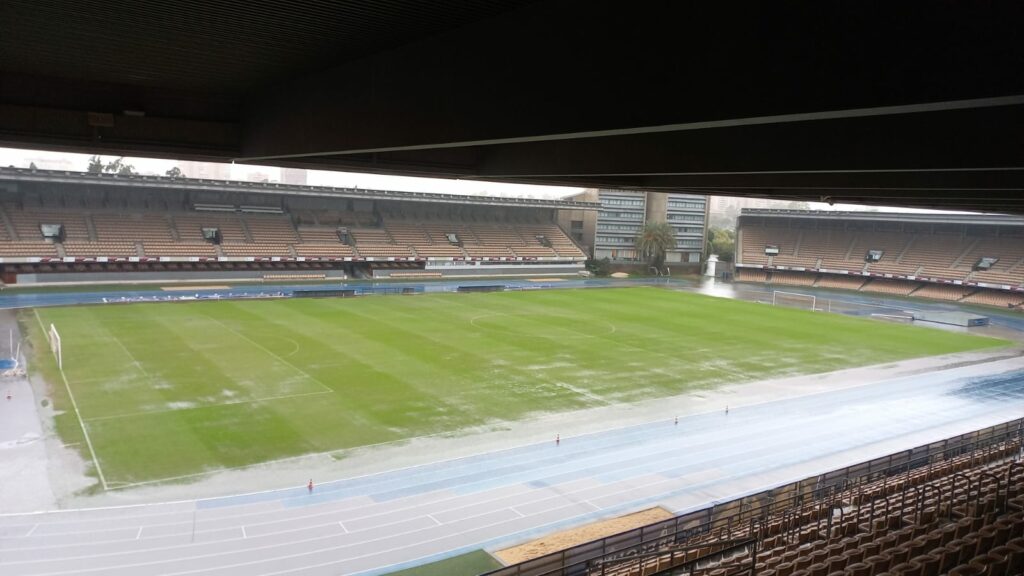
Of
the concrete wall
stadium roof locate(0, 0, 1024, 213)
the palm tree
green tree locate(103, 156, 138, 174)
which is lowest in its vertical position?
the concrete wall

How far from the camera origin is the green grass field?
60.4 ft

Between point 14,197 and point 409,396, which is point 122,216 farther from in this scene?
point 409,396

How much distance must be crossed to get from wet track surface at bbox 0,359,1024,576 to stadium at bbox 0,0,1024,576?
91mm

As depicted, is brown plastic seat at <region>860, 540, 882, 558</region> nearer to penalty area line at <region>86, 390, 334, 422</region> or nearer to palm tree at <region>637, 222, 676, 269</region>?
penalty area line at <region>86, 390, 334, 422</region>

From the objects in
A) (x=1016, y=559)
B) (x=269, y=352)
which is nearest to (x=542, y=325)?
(x=269, y=352)

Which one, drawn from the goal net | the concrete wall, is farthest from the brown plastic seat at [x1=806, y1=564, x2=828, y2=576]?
the concrete wall

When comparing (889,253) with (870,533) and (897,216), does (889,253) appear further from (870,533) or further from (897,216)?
(870,533)

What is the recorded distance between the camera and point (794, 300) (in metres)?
52.5

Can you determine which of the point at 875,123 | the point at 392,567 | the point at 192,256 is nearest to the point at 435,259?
the point at 192,256

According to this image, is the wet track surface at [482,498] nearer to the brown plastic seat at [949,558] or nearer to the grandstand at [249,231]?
the brown plastic seat at [949,558]

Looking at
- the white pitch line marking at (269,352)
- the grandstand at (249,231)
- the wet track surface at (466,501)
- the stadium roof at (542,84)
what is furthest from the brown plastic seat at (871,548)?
the grandstand at (249,231)

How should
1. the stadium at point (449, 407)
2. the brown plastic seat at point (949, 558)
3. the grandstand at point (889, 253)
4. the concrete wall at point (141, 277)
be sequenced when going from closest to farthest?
1. the brown plastic seat at point (949, 558)
2. the stadium at point (449, 407)
3. the concrete wall at point (141, 277)
4. the grandstand at point (889, 253)

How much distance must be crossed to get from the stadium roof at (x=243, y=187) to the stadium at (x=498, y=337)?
0.41 meters

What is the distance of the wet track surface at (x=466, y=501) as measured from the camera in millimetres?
12188
